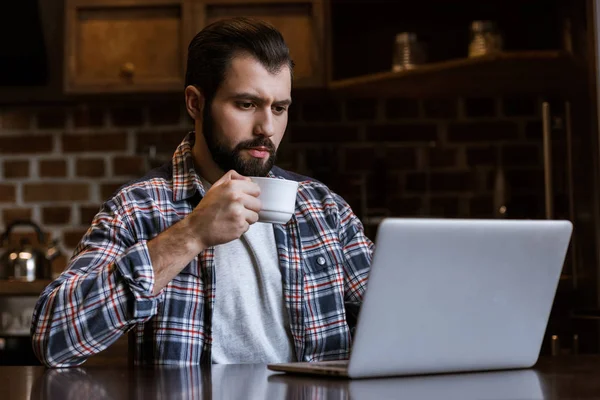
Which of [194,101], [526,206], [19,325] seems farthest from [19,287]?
[526,206]

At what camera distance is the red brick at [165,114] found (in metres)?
3.05

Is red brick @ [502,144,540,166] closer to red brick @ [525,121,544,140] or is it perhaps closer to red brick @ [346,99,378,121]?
red brick @ [525,121,544,140]

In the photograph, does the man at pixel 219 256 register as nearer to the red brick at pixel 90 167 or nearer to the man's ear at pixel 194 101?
the man's ear at pixel 194 101

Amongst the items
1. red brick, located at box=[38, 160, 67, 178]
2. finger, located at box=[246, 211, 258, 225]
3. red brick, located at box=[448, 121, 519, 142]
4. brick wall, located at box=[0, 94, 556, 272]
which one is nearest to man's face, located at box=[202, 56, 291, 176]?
finger, located at box=[246, 211, 258, 225]

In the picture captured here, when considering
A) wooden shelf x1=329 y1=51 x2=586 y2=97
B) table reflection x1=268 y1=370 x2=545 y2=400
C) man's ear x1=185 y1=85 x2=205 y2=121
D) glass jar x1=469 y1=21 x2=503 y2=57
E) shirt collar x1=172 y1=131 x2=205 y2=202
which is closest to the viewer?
table reflection x1=268 y1=370 x2=545 y2=400

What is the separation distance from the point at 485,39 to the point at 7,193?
1.62m

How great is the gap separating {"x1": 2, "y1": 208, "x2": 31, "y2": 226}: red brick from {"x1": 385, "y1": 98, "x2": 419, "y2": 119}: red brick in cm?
123

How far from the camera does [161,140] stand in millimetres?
3057

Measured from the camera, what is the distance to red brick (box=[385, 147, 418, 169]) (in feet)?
9.89

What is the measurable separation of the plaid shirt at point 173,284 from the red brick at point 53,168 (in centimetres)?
140

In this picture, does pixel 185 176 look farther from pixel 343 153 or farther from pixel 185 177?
pixel 343 153

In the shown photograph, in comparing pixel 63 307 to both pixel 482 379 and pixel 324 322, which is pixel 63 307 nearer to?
pixel 324 322

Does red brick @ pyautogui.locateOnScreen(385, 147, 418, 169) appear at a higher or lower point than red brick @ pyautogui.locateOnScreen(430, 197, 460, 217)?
higher

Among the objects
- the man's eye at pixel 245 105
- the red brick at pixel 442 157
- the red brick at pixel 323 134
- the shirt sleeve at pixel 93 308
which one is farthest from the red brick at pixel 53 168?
the shirt sleeve at pixel 93 308
